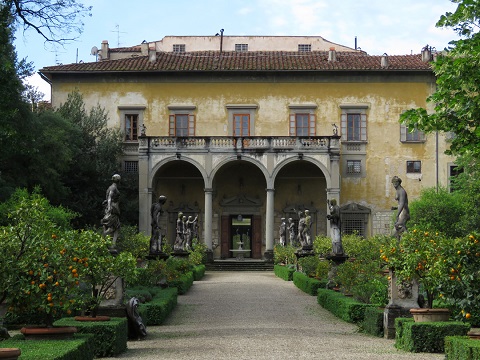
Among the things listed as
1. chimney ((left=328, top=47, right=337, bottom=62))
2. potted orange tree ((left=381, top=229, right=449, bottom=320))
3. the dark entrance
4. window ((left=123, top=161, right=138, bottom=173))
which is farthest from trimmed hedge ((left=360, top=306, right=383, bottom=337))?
chimney ((left=328, top=47, right=337, bottom=62))

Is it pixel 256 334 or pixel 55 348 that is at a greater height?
pixel 55 348

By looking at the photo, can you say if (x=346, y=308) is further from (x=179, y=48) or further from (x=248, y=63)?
(x=179, y=48)

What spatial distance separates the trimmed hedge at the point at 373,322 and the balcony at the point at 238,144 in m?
29.3

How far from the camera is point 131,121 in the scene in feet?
156

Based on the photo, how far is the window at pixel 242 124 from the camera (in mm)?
47406

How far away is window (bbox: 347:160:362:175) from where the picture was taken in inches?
1847

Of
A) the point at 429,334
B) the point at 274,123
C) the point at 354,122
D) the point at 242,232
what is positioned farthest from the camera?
the point at 242,232

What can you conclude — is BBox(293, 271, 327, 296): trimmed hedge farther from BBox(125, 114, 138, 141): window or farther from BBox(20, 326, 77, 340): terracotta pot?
BBox(125, 114, 138, 141): window

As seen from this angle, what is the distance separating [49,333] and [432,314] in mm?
5500

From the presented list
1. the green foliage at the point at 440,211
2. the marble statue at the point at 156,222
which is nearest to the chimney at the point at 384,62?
the green foliage at the point at 440,211

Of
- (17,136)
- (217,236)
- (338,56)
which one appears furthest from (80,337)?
(338,56)

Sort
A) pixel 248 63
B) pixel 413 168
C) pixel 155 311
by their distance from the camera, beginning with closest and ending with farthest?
pixel 155 311, pixel 413 168, pixel 248 63

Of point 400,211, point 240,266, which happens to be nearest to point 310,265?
point 400,211

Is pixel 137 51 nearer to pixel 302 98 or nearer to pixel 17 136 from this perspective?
pixel 302 98
